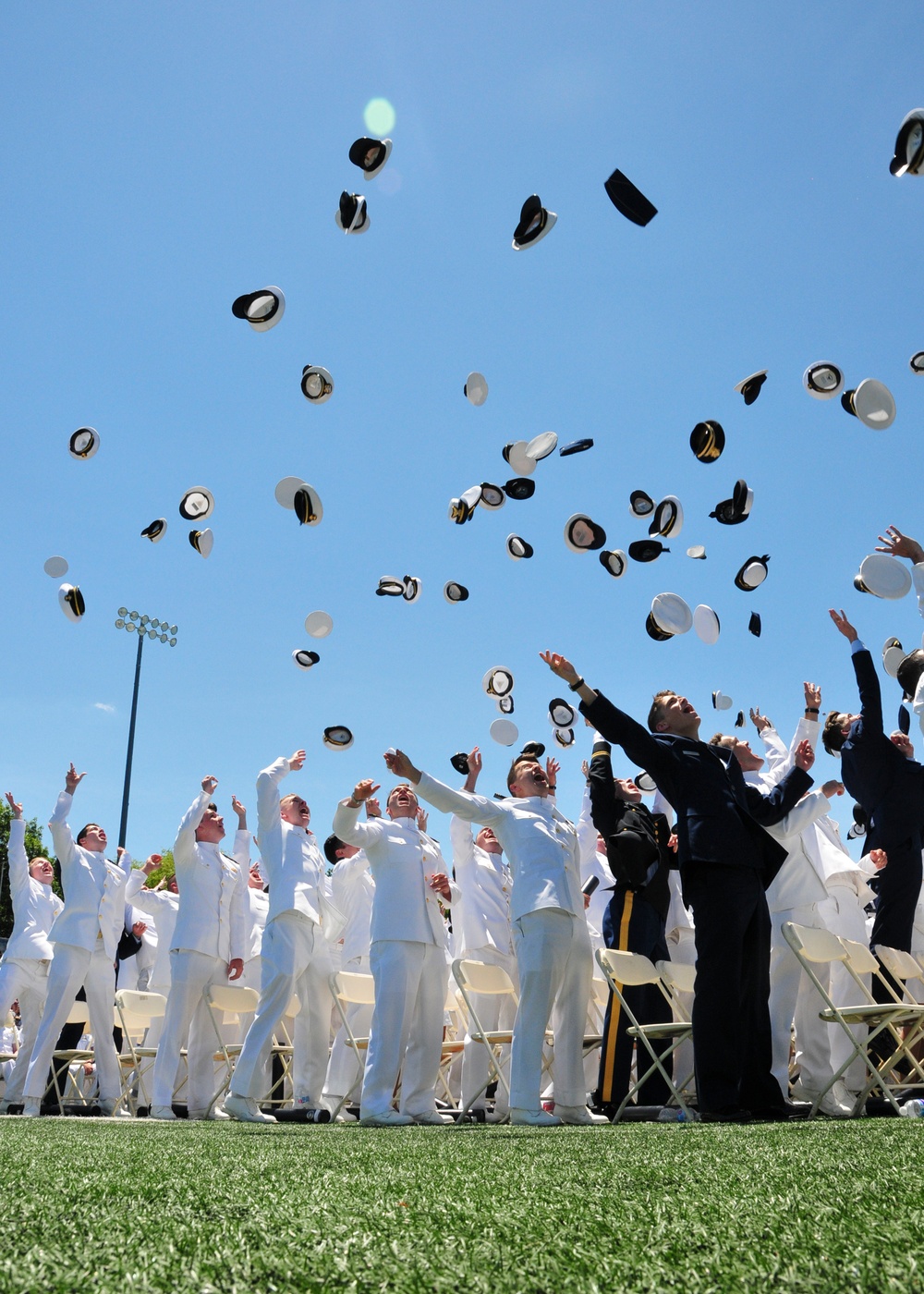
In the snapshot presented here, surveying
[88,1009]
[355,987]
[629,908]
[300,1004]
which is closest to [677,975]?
[629,908]

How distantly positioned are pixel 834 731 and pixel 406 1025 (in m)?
4.27

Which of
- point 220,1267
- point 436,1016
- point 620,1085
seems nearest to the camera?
point 220,1267

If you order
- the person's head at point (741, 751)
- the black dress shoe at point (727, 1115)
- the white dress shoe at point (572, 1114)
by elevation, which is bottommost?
the white dress shoe at point (572, 1114)

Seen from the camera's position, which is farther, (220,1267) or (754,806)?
(754,806)

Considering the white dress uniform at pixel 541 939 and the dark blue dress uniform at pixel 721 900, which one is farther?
the white dress uniform at pixel 541 939

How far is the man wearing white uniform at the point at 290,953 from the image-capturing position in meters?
7.29

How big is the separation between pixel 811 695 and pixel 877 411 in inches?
87.0

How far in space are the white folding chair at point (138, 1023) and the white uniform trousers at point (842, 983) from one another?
18.6ft

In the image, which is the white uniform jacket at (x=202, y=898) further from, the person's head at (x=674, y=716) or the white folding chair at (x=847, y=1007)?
the white folding chair at (x=847, y=1007)

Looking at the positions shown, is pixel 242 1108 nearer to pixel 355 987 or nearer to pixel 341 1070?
pixel 355 987

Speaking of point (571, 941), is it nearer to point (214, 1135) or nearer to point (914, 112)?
point (214, 1135)

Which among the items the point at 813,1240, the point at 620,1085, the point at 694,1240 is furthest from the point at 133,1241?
the point at 620,1085

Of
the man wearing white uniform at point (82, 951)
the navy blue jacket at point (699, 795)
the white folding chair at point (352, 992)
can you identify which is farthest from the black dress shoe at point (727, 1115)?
the man wearing white uniform at point (82, 951)

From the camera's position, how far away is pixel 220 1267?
5.53ft
